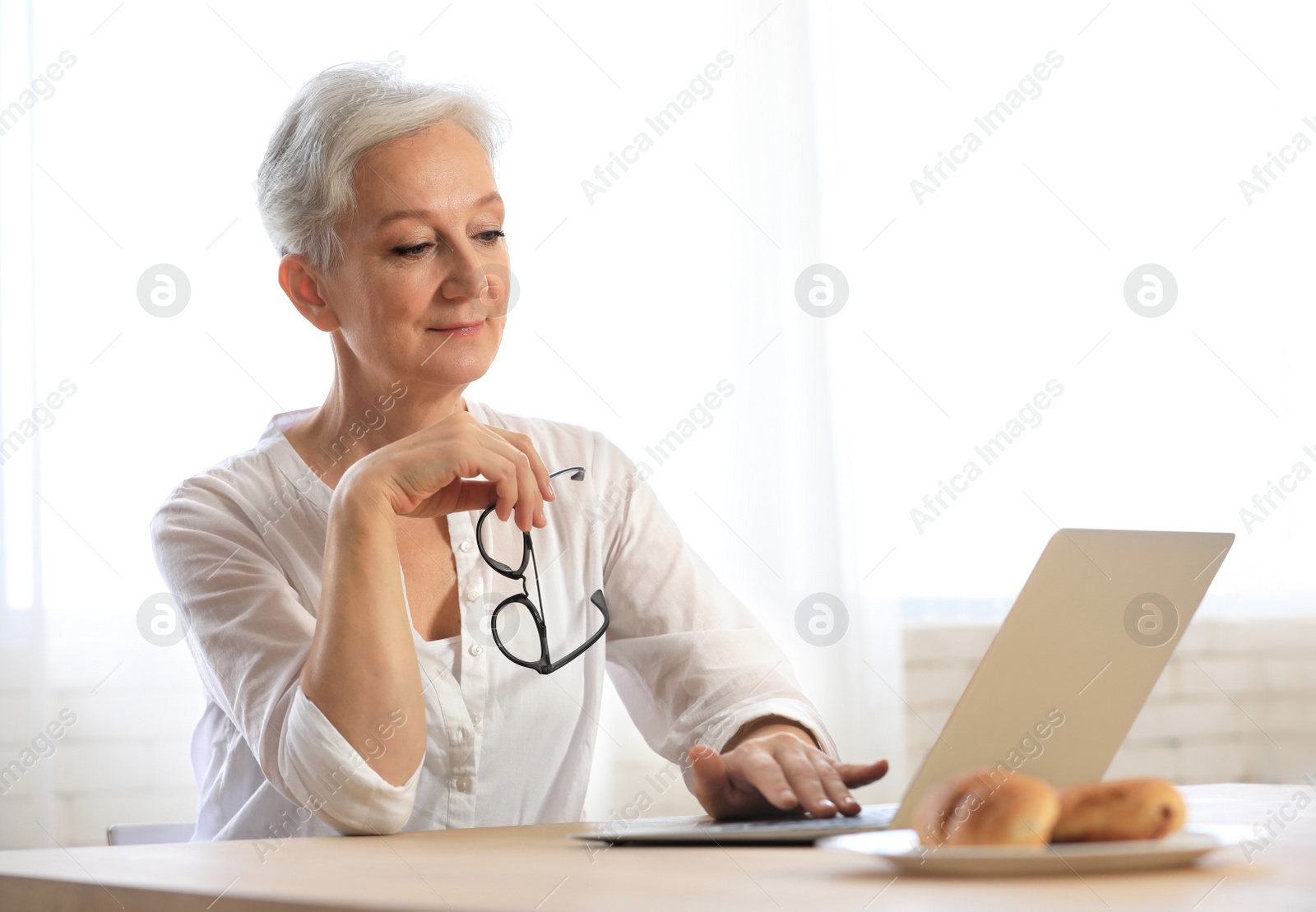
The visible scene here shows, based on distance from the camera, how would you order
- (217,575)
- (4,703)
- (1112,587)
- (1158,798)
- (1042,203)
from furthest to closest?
(1042,203)
(4,703)
(217,575)
(1112,587)
(1158,798)

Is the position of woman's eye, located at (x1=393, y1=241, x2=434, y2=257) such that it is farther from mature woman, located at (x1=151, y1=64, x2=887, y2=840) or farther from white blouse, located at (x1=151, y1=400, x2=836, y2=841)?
white blouse, located at (x1=151, y1=400, x2=836, y2=841)

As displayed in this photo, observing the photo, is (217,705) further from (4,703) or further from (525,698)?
(4,703)

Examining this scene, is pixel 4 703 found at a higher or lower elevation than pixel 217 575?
lower

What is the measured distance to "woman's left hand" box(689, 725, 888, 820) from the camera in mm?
931

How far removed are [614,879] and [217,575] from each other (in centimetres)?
81

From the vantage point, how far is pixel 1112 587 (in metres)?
0.70

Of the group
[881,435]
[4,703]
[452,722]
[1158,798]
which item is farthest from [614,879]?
[881,435]

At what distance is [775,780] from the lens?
3.11 ft

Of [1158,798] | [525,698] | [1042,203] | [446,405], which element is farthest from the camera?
[1042,203]

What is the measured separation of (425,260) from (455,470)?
1.15 ft

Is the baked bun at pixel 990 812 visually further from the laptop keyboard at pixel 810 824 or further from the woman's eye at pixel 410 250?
the woman's eye at pixel 410 250

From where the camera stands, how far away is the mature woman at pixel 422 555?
3.82ft

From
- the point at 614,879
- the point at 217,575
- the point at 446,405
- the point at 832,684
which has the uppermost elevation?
the point at 446,405

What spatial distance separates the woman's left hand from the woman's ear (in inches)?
31.5
